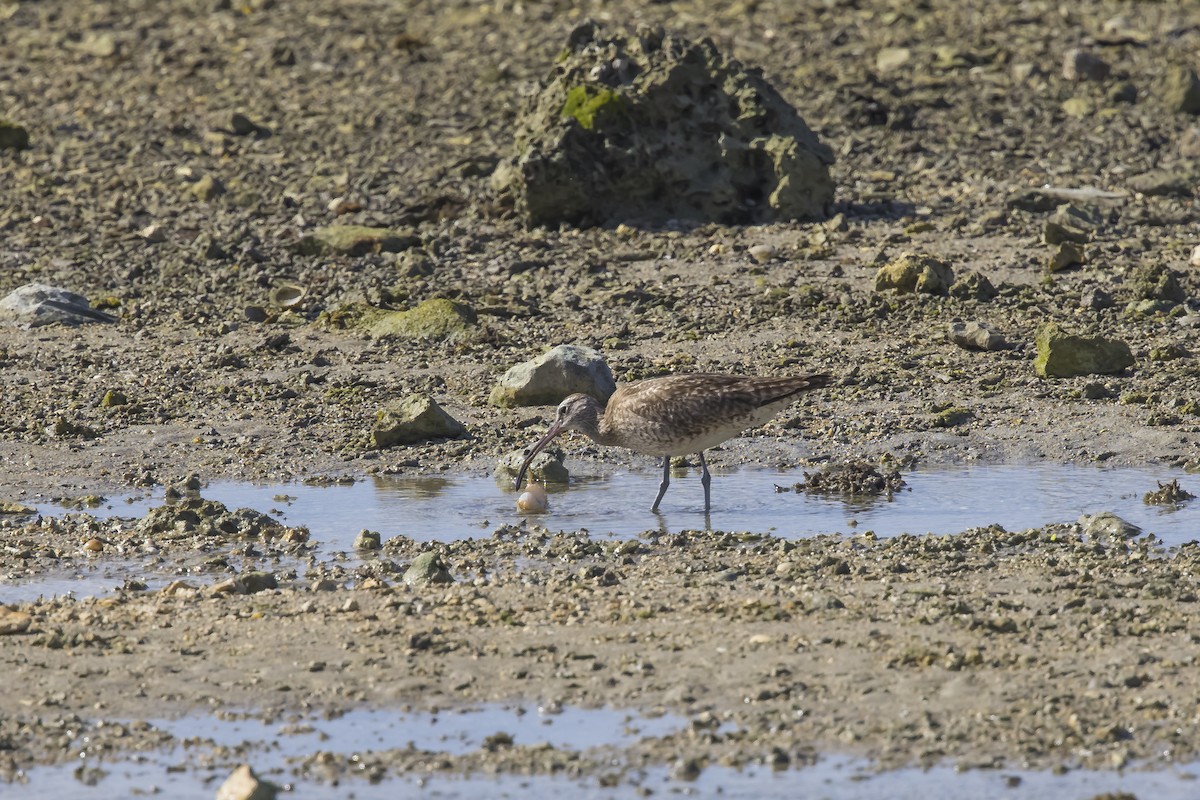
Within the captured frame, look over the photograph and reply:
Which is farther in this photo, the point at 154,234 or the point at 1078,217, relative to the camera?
the point at 154,234

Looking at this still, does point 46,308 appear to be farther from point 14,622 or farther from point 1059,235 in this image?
point 1059,235

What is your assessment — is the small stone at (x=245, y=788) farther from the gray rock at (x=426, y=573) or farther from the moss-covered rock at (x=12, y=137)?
the moss-covered rock at (x=12, y=137)

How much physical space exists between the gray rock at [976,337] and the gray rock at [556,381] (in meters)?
2.59

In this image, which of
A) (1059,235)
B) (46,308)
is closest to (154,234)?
(46,308)

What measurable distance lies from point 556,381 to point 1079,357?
353cm

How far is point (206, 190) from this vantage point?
1877 centimetres

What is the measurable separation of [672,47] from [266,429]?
616 cm

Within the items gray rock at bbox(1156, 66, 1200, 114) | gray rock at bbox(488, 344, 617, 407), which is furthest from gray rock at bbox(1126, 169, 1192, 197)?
gray rock at bbox(488, 344, 617, 407)

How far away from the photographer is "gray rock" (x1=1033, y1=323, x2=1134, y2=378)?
12.8 metres

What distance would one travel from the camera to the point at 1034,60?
22.1 meters

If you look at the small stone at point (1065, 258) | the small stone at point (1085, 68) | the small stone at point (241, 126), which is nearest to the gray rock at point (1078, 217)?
the small stone at point (1065, 258)

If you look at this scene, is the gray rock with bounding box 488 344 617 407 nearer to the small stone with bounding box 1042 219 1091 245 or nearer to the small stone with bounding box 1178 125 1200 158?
the small stone with bounding box 1042 219 1091 245

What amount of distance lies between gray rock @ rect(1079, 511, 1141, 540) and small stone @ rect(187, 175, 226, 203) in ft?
37.1

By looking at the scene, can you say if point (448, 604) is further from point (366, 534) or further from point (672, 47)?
point (672, 47)
